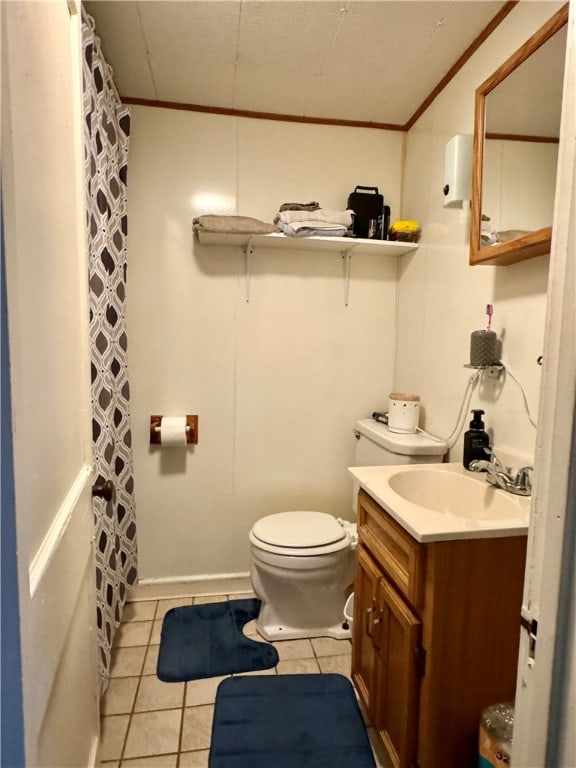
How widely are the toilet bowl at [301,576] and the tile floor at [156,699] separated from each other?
2.3 inches

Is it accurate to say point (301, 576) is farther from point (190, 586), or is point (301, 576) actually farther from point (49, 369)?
point (49, 369)

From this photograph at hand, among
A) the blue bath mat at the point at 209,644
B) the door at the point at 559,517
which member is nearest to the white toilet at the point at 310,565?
the blue bath mat at the point at 209,644

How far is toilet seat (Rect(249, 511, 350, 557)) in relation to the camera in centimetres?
179

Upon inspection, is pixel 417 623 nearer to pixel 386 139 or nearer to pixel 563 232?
pixel 563 232

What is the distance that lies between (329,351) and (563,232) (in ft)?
5.68

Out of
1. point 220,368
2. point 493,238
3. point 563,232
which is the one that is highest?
point 493,238

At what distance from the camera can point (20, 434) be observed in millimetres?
532

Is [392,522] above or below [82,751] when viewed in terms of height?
above

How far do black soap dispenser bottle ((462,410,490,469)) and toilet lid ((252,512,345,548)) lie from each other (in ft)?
2.21

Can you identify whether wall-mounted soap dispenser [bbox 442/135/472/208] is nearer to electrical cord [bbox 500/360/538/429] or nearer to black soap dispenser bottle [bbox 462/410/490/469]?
electrical cord [bbox 500/360/538/429]

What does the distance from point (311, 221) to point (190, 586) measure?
1869 mm

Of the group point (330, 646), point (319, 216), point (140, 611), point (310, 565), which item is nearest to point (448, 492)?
point (310, 565)

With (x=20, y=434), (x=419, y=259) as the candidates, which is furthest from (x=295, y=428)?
(x=20, y=434)

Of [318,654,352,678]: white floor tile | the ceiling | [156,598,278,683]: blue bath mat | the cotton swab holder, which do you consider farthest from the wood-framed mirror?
[156,598,278,683]: blue bath mat
